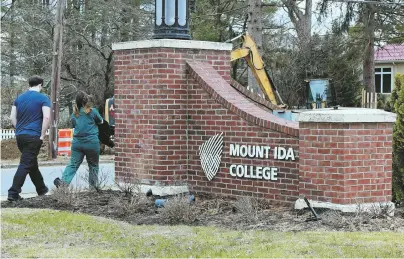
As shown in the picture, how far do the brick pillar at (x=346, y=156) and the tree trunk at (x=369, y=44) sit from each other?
96.8 ft

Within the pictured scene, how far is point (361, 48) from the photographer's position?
41.0 meters

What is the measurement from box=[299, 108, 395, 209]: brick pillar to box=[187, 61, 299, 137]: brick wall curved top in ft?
1.50

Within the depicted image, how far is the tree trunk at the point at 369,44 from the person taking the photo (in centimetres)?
3797

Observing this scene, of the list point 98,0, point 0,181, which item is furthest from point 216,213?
point 98,0

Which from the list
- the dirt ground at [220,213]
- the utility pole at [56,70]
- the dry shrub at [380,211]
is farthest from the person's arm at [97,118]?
the utility pole at [56,70]

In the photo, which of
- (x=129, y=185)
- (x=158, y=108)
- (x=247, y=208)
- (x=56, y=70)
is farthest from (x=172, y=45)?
(x=56, y=70)

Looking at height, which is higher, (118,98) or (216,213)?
(118,98)

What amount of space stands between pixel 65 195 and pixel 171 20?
3.13 meters

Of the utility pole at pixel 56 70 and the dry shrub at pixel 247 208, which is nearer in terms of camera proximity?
the dry shrub at pixel 247 208

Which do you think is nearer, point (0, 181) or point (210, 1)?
point (0, 181)

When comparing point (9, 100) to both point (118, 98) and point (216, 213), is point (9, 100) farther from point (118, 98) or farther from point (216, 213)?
point (216, 213)

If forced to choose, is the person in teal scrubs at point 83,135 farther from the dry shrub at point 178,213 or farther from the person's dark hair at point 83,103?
the dry shrub at point 178,213

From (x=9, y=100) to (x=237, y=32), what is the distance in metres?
13.8

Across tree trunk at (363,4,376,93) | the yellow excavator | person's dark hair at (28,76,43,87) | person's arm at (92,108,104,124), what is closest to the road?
person's arm at (92,108,104,124)
